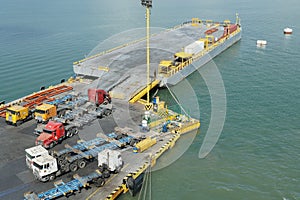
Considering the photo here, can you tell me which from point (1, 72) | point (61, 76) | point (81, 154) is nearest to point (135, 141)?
point (81, 154)

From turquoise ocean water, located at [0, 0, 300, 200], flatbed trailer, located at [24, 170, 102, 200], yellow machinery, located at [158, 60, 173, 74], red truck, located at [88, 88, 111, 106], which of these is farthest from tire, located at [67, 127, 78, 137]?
yellow machinery, located at [158, 60, 173, 74]

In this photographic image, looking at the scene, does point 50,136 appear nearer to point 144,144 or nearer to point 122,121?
point 122,121

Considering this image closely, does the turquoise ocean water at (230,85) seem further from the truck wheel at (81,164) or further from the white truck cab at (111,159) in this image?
the truck wheel at (81,164)

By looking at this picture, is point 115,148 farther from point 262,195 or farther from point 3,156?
point 262,195

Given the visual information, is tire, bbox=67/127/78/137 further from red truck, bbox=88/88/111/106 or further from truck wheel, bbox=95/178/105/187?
truck wheel, bbox=95/178/105/187

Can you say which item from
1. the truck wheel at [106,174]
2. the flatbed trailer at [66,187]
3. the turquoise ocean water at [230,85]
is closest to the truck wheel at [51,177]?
the flatbed trailer at [66,187]

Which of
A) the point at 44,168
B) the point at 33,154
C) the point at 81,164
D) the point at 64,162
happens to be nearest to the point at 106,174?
the point at 81,164

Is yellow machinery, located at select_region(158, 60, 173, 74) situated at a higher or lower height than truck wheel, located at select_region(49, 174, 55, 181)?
higher
